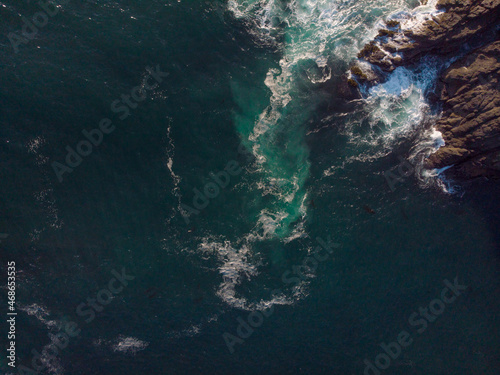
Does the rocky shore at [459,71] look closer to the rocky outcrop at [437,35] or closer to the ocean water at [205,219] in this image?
the rocky outcrop at [437,35]

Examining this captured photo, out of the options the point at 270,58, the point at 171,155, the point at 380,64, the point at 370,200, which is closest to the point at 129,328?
the point at 171,155

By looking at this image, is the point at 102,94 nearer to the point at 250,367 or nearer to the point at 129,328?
the point at 129,328

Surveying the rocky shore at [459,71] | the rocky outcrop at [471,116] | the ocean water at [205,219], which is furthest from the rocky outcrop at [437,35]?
the ocean water at [205,219]

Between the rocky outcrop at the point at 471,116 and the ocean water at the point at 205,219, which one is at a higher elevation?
the rocky outcrop at the point at 471,116

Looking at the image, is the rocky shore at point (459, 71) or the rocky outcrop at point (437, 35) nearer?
the rocky shore at point (459, 71)

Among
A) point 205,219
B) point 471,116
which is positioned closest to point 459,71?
point 471,116

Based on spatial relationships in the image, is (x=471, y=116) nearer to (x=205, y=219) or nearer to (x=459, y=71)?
(x=459, y=71)

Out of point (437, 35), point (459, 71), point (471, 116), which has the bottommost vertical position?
point (471, 116)
